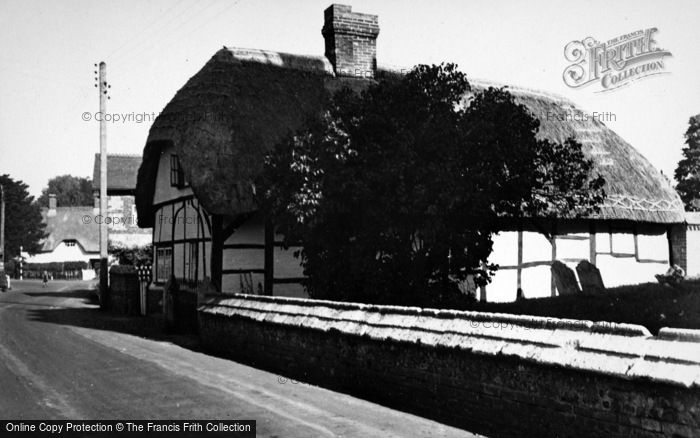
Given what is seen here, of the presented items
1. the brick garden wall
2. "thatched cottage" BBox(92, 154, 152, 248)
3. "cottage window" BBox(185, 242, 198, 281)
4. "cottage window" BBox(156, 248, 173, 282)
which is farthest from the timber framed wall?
"thatched cottage" BBox(92, 154, 152, 248)

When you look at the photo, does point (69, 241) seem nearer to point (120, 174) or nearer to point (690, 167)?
point (120, 174)

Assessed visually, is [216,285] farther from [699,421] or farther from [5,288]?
[5,288]

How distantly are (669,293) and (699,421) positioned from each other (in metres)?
11.7

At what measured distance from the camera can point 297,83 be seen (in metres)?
19.7

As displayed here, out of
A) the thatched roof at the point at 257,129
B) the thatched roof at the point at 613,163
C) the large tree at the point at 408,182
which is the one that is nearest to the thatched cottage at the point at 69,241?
the thatched roof at the point at 257,129

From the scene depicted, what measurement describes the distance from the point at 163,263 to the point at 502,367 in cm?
1808

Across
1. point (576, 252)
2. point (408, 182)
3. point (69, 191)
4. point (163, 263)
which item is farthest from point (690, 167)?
point (69, 191)

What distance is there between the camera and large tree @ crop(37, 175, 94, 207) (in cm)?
11844

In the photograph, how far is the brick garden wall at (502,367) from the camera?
17.6 ft

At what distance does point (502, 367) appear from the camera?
6.79 m

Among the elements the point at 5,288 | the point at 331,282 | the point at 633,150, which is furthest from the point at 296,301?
the point at 5,288

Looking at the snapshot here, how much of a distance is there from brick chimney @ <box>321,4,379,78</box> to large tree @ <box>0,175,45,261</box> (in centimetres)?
5501

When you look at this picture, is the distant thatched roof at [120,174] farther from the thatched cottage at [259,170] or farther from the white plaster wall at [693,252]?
the white plaster wall at [693,252]

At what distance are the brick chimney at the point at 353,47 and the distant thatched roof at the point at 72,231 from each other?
60.0 metres
